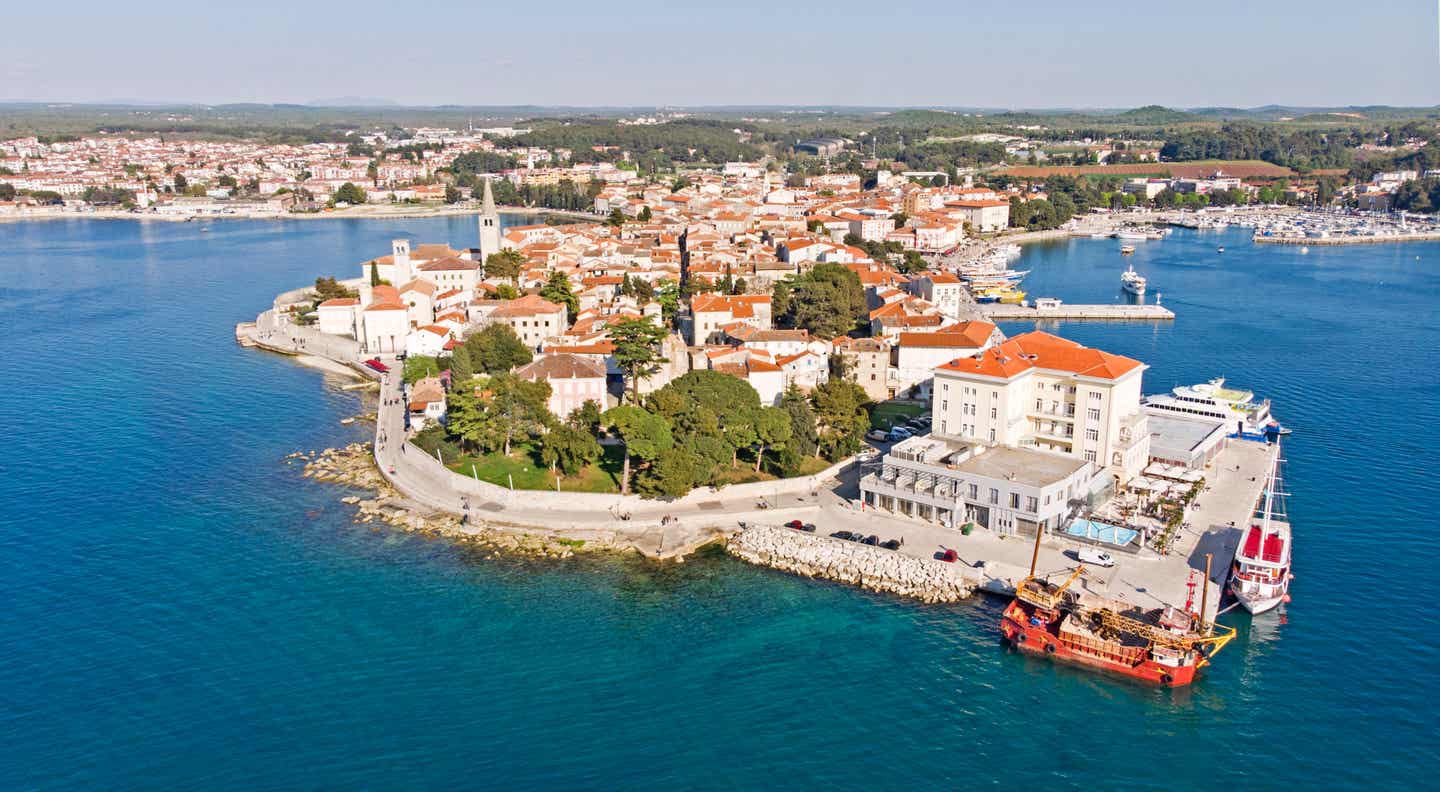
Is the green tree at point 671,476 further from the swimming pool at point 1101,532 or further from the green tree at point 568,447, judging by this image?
the swimming pool at point 1101,532

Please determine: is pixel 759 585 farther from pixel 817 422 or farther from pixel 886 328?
pixel 886 328

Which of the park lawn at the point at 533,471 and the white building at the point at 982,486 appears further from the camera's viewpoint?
the park lawn at the point at 533,471

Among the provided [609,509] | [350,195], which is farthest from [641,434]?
[350,195]

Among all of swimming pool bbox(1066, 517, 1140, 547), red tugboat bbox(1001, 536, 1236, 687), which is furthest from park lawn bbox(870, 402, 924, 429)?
red tugboat bbox(1001, 536, 1236, 687)

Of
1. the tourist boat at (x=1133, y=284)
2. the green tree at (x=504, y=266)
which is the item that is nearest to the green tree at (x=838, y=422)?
the green tree at (x=504, y=266)

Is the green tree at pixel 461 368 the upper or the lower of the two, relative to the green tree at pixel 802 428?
upper

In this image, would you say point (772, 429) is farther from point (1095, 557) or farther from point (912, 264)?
point (912, 264)
